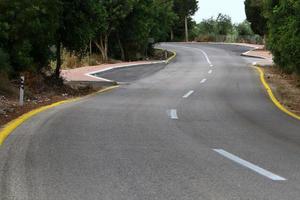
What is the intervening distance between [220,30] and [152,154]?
3656 inches

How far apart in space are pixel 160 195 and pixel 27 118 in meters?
7.72

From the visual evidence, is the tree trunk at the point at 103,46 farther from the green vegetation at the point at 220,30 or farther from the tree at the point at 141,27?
the green vegetation at the point at 220,30

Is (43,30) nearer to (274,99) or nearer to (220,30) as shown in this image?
(274,99)

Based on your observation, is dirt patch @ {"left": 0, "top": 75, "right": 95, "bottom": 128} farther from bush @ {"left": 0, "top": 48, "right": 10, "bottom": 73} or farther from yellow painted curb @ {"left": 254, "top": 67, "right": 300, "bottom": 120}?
yellow painted curb @ {"left": 254, "top": 67, "right": 300, "bottom": 120}

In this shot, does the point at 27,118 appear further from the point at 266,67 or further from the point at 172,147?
the point at 266,67

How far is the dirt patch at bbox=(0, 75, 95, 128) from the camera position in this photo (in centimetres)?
1476

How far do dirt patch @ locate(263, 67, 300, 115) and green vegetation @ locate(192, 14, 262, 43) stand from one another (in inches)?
2124

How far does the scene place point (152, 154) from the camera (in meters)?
9.02

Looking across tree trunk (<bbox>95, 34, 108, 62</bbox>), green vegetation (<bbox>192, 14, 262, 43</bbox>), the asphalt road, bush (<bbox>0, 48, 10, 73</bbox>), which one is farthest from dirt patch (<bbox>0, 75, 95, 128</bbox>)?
green vegetation (<bbox>192, 14, 262, 43</bbox>)

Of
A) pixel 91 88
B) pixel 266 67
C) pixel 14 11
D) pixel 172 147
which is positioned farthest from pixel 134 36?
pixel 172 147

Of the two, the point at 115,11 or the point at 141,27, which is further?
the point at 141,27

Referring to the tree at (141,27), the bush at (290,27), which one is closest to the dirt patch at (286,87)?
the bush at (290,27)

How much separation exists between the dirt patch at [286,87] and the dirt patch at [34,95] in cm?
792

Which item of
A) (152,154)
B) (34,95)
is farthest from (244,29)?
(152,154)
